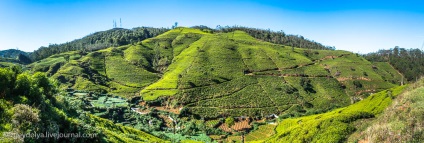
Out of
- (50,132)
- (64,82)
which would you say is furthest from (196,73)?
(50,132)

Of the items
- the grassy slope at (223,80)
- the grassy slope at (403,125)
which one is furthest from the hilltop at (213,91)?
the grassy slope at (403,125)

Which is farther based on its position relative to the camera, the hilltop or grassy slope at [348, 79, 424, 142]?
the hilltop

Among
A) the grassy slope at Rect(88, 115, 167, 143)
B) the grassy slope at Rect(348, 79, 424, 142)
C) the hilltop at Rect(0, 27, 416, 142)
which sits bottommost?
the hilltop at Rect(0, 27, 416, 142)

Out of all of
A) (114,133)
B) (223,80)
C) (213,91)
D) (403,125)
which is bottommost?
(213,91)

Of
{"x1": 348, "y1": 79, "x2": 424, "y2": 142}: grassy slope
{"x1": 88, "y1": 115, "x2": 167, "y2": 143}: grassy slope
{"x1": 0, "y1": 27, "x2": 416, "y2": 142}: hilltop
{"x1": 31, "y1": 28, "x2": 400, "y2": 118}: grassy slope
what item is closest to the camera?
{"x1": 348, "y1": 79, "x2": 424, "y2": 142}: grassy slope

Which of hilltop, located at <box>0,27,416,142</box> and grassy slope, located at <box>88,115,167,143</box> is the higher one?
grassy slope, located at <box>88,115,167,143</box>

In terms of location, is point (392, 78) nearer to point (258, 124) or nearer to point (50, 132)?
point (258, 124)

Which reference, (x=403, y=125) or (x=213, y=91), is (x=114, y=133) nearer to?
(x=403, y=125)

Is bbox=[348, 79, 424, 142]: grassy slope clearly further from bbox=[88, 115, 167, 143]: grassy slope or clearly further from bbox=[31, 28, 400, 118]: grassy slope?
bbox=[31, 28, 400, 118]: grassy slope

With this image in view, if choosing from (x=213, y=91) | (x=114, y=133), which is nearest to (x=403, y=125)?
(x=114, y=133)

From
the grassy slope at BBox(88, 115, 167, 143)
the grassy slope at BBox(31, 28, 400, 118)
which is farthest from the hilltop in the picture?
the grassy slope at BBox(88, 115, 167, 143)

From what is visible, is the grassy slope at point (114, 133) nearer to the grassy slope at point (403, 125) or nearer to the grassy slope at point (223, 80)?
the grassy slope at point (403, 125)

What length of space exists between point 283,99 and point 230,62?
53.4 meters

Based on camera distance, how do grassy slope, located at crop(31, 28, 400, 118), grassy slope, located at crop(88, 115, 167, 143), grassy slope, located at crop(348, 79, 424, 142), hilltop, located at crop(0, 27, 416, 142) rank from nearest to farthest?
grassy slope, located at crop(348, 79, 424, 142), grassy slope, located at crop(88, 115, 167, 143), hilltop, located at crop(0, 27, 416, 142), grassy slope, located at crop(31, 28, 400, 118)
